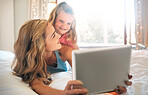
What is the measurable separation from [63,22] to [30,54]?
0.76m

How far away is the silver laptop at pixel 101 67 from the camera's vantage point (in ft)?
1.98

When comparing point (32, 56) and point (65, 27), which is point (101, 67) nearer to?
point (32, 56)

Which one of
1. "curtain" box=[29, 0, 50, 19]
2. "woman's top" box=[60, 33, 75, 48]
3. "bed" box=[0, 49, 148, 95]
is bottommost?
"bed" box=[0, 49, 148, 95]

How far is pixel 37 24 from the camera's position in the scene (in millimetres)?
947

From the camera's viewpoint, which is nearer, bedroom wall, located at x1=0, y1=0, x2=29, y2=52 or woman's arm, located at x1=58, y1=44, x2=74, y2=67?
woman's arm, located at x1=58, y1=44, x2=74, y2=67

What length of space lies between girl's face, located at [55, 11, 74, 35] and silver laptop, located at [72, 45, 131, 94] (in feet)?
2.74

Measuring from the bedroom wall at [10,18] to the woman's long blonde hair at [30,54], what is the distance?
245 centimetres

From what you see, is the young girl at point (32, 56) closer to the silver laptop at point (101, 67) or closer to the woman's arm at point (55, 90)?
the woman's arm at point (55, 90)

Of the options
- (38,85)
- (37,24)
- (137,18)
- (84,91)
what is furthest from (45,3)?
(84,91)

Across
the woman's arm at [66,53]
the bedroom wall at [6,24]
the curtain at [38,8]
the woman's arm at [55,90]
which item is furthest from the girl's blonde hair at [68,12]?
the curtain at [38,8]

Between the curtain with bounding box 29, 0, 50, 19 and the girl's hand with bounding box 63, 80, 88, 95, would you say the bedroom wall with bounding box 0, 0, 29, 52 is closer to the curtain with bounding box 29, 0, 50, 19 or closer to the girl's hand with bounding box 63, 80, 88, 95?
the curtain with bounding box 29, 0, 50, 19

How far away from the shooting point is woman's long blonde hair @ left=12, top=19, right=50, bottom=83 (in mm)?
848

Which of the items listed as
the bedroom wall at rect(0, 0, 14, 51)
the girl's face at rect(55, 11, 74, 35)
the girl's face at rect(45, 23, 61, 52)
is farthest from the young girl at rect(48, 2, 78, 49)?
the bedroom wall at rect(0, 0, 14, 51)

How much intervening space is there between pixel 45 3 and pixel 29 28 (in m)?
2.84
